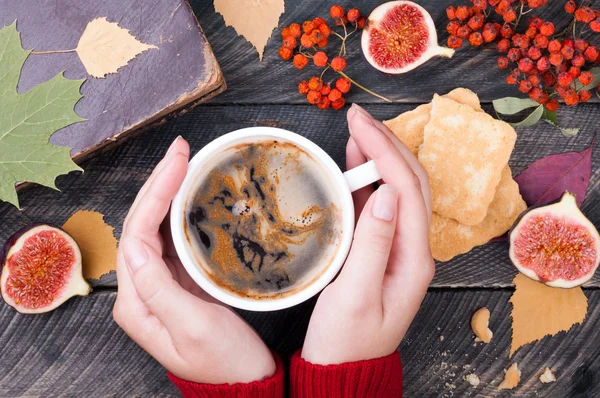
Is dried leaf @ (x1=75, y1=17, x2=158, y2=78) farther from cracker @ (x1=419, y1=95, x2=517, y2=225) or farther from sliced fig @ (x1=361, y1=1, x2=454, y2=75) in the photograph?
cracker @ (x1=419, y1=95, x2=517, y2=225)

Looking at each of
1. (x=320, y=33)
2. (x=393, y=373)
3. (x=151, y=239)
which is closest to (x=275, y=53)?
(x=320, y=33)

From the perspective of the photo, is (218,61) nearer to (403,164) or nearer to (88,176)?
(88,176)

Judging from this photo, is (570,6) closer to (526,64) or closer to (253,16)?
(526,64)

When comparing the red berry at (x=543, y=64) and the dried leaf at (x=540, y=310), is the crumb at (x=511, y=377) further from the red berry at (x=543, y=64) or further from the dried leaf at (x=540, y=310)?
the red berry at (x=543, y=64)

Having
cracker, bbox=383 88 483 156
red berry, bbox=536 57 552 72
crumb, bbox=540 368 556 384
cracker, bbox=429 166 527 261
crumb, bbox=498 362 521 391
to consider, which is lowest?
crumb, bbox=540 368 556 384

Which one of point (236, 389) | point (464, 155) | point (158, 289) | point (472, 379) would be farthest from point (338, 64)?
point (472, 379)

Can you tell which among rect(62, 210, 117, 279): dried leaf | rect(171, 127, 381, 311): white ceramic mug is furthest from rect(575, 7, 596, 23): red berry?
rect(62, 210, 117, 279): dried leaf
